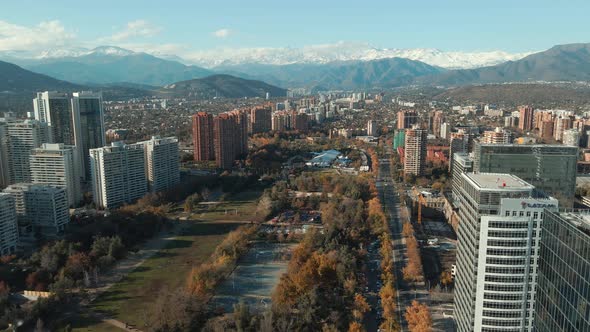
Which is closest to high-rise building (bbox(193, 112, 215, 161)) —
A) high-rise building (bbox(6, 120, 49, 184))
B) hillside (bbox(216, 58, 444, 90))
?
high-rise building (bbox(6, 120, 49, 184))

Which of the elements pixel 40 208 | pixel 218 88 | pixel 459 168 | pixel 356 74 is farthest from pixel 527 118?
pixel 356 74

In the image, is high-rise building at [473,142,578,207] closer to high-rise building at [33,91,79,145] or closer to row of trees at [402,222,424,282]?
row of trees at [402,222,424,282]

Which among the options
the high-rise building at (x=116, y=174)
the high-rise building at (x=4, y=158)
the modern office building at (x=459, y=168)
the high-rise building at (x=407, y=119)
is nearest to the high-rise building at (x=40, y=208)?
the high-rise building at (x=116, y=174)

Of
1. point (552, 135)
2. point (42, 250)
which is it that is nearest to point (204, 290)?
point (42, 250)

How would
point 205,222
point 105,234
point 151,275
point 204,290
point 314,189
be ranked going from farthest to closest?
point 314,189 < point 205,222 < point 105,234 < point 151,275 < point 204,290

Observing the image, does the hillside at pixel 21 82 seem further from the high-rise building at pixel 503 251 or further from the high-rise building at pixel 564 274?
the high-rise building at pixel 564 274

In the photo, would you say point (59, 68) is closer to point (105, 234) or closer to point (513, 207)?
point (105, 234)

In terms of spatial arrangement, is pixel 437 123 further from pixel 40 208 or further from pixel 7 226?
pixel 7 226
